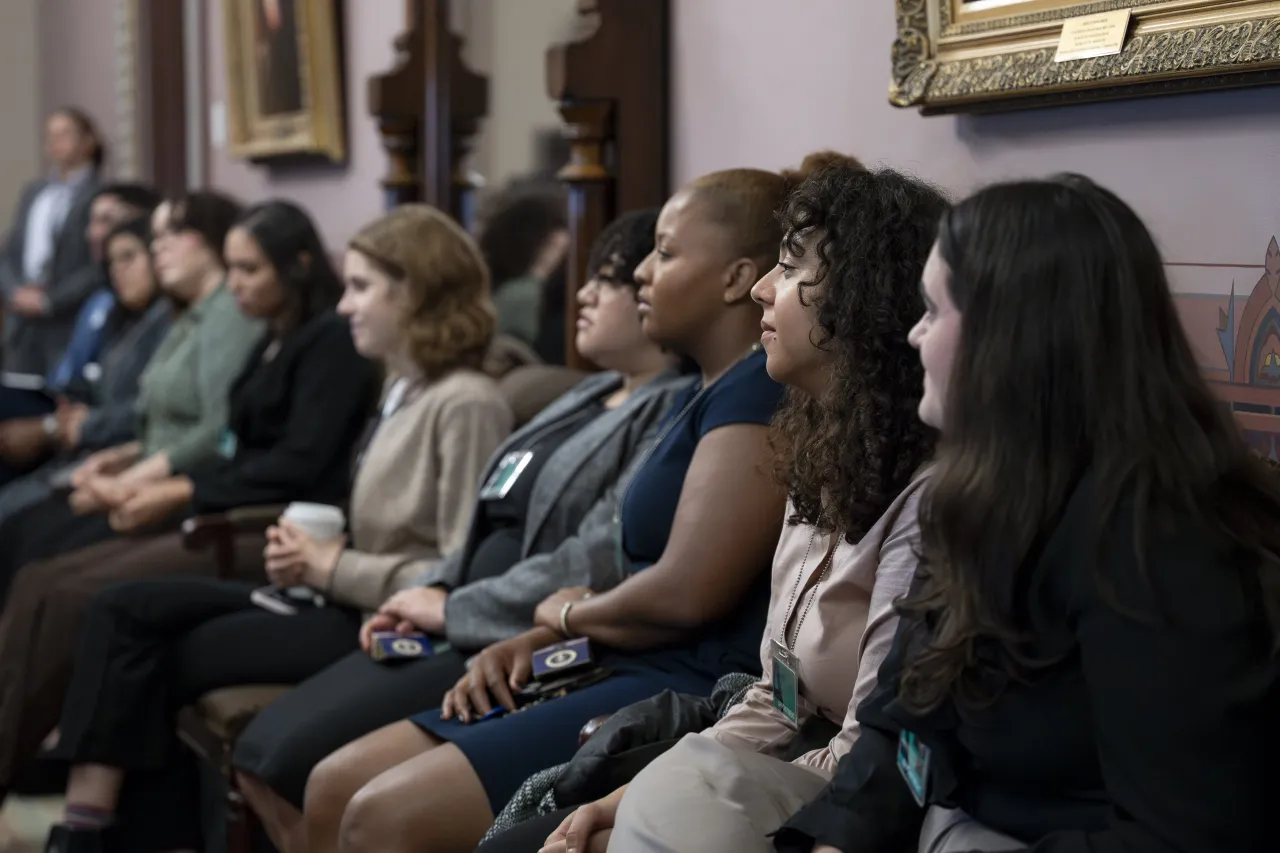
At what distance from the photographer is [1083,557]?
1.48 m

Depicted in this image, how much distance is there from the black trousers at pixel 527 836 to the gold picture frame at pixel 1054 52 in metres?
1.35

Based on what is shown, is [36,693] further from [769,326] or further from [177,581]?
[769,326]

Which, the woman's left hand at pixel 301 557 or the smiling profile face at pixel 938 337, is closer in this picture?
the smiling profile face at pixel 938 337

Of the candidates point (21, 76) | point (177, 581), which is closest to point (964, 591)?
point (177, 581)

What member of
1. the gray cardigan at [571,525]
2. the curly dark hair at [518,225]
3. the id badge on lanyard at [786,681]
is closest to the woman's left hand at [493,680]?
the gray cardigan at [571,525]

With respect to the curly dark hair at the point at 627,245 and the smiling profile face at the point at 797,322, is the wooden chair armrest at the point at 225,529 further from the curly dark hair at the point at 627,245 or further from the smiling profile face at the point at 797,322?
the smiling profile face at the point at 797,322

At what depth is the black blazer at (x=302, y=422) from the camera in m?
3.96

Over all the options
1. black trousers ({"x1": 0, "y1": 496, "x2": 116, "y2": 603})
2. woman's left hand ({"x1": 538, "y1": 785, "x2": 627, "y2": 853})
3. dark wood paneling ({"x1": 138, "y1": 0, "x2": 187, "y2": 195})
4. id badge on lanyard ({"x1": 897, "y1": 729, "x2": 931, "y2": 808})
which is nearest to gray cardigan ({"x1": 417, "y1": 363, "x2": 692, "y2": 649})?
woman's left hand ({"x1": 538, "y1": 785, "x2": 627, "y2": 853})

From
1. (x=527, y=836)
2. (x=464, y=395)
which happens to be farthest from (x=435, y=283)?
(x=527, y=836)

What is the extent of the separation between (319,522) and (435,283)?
61cm

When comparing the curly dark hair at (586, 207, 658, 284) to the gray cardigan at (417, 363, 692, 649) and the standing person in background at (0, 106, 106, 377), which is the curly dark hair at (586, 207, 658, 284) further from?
the standing person in background at (0, 106, 106, 377)

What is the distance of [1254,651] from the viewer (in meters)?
1.44

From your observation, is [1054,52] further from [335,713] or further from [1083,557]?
[335,713]

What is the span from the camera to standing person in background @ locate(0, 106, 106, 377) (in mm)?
6980
